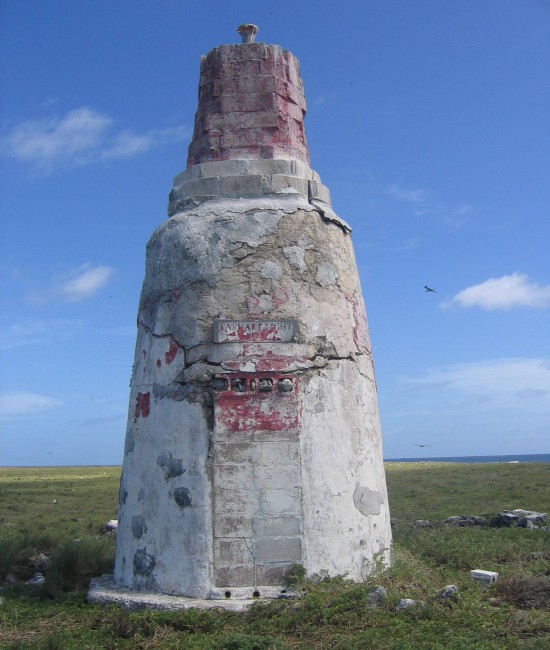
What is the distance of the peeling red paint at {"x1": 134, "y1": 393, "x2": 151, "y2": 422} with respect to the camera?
6.62m

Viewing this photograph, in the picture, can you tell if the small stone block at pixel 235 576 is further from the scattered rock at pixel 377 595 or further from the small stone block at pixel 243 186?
the small stone block at pixel 243 186

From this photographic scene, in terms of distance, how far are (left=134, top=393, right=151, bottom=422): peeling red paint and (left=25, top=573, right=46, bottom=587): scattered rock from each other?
2126mm

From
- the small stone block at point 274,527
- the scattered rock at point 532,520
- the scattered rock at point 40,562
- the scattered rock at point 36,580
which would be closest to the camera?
the small stone block at point 274,527

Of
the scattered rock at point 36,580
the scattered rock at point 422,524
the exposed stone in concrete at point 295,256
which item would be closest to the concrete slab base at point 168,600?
the scattered rock at point 36,580

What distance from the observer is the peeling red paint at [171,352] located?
6477 millimetres

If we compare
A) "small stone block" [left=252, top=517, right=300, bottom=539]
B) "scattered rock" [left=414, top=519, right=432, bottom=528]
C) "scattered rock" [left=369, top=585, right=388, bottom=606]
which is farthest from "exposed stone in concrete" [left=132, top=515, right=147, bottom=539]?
"scattered rock" [left=414, top=519, right=432, bottom=528]

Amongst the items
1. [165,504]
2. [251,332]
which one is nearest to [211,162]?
[251,332]

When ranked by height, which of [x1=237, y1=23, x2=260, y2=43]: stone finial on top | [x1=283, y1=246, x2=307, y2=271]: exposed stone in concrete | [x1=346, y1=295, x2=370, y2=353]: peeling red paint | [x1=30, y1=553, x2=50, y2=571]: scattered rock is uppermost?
[x1=237, y1=23, x2=260, y2=43]: stone finial on top

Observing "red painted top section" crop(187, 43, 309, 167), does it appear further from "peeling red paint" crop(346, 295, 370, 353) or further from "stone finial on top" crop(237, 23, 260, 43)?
"peeling red paint" crop(346, 295, 370, 353)

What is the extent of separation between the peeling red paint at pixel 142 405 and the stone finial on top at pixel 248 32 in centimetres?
374

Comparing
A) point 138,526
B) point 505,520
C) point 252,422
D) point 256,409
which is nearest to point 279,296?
point 256,409

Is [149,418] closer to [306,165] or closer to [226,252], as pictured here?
[226,252]

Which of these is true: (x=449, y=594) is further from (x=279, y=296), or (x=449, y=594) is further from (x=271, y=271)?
(x=271, y=271)

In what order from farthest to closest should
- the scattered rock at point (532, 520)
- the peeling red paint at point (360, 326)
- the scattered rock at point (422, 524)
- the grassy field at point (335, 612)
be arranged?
1. the scattered rock at point (422, 524)
2. the scattered rock at point (532, 520)
3. the peeling red paint at point (360, 326)
4. the grassy field at point (335, 612)
